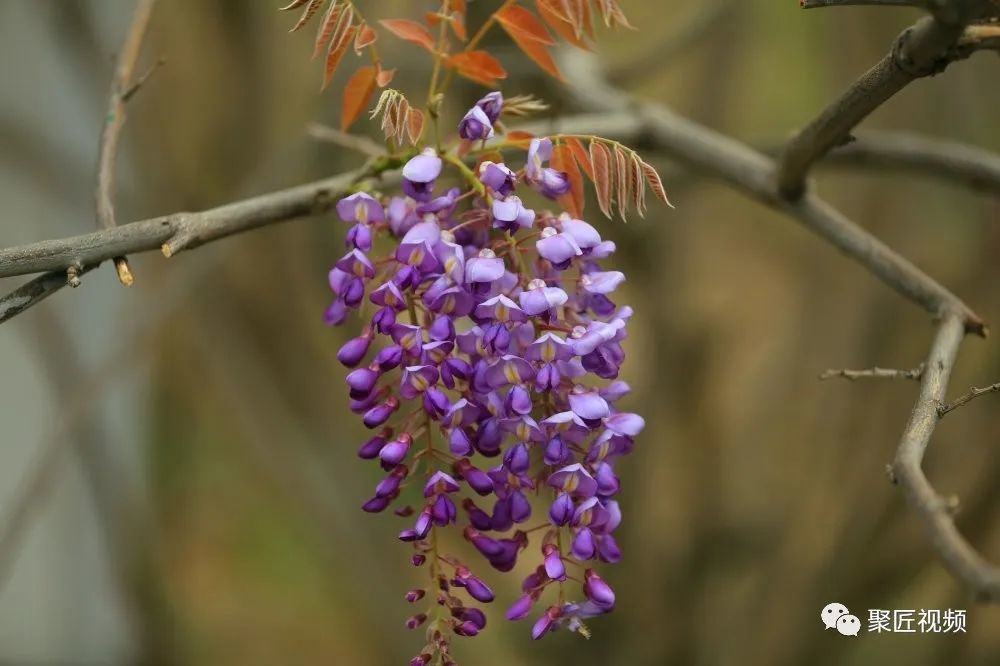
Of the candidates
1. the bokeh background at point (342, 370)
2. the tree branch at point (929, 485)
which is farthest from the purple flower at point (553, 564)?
the bokeh background at point (342, 370)

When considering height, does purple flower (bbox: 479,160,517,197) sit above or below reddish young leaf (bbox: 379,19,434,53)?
below

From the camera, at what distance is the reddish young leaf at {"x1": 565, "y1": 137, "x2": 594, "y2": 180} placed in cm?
66

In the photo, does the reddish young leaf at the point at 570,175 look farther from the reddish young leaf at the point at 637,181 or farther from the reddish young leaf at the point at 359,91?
the reddish young leaf at the point at 359,91

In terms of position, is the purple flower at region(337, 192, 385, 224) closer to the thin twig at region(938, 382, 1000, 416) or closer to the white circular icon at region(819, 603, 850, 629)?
the thin twig at region(938, 382, 1000, 416)

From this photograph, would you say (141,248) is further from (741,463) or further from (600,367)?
(741,463)

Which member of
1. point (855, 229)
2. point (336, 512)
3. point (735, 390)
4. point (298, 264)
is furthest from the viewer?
point (735, 390)

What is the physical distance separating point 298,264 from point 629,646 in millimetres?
1020

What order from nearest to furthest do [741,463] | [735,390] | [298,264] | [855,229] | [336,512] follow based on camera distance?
[855,229] < [336,512] < [298,264] < [741,463] < [735,390]

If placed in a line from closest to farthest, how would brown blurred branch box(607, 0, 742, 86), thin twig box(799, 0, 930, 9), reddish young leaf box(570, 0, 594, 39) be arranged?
thin twig box(799, 0, 930, 9), reddish young leaf box(570, 0, 594, 39), brown blurred branch box(607, 0, 742, 86)

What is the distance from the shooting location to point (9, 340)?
1991 mm

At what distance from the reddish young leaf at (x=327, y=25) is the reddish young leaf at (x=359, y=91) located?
55 millimetres

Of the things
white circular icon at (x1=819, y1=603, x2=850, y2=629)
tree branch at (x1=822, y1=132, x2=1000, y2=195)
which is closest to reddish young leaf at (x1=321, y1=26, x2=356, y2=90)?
tree branch at (x1=822, y1=132, x2=1000, y2=195)

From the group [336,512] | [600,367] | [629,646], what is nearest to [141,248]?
[600,367]

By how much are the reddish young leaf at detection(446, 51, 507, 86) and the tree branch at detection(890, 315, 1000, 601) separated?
38cm
